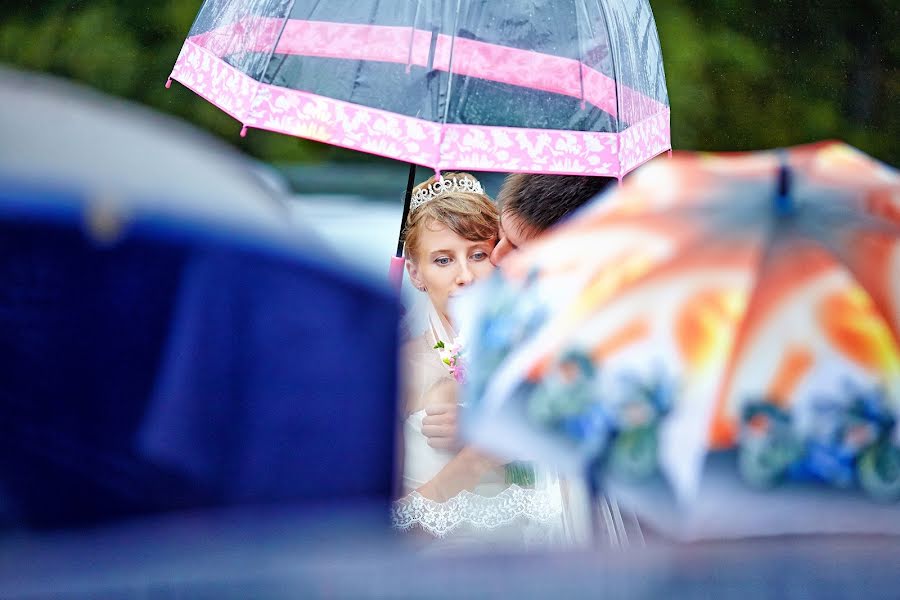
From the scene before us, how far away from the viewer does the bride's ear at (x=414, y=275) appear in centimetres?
273

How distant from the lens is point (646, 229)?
4.50ft

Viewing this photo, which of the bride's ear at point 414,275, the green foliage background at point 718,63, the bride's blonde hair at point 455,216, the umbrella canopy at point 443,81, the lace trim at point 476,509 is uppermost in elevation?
the green foliage background at point 718,63

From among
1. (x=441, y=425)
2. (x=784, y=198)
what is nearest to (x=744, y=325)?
(x=784, y=198)

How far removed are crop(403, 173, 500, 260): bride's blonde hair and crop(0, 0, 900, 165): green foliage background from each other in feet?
8.33

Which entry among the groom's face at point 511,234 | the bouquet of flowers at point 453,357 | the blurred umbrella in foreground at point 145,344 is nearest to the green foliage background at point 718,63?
the groom's face at point 511,234

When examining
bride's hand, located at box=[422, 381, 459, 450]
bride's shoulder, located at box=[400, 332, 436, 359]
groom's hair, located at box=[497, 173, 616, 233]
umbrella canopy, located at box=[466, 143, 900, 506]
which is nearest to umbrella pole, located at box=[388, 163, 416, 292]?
bride's shoulder, located at box=[400, 332, 436, 359]

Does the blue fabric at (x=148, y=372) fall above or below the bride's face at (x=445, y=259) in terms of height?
below

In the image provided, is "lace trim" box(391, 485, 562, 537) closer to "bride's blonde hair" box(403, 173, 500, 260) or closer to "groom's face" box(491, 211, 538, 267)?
"groom's face" box(491, 211, 538, 267)

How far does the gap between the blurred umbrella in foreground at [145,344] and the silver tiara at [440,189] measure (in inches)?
64.3

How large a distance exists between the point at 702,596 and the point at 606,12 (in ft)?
6.07

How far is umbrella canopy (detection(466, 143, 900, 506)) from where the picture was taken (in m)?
1.28

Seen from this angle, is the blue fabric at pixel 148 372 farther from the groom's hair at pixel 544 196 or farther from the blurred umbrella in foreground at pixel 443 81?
the groom's hair at pixel 544 196

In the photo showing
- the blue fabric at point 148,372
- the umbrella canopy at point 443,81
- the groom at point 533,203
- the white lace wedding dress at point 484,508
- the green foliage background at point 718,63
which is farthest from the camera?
the green foliage background at point 718,63

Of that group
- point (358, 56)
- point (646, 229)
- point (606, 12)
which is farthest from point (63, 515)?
point (606, 12)
